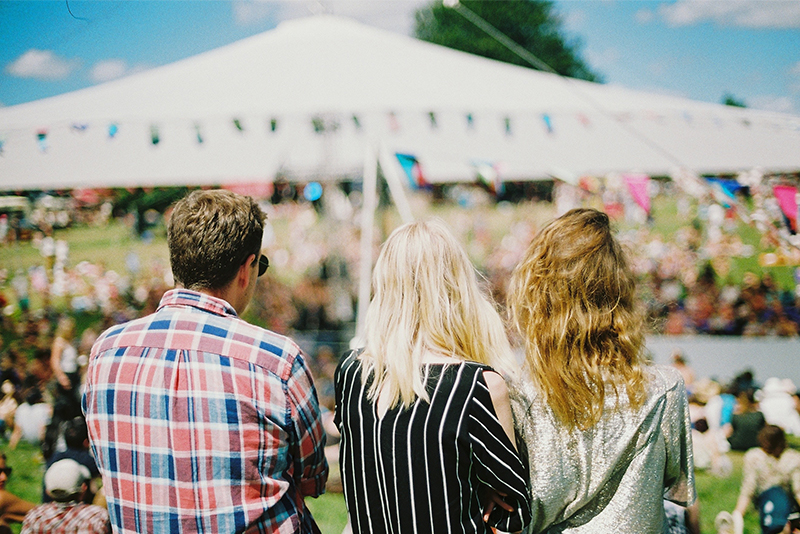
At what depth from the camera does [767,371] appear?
19.2 feet

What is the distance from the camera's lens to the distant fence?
5812 millimetres

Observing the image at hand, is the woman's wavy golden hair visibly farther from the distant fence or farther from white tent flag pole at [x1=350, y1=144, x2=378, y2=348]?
the distant fence

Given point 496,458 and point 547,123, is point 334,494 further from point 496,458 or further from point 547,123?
point 547,123

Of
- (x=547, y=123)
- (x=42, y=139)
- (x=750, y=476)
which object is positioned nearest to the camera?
(x=750, y=476)

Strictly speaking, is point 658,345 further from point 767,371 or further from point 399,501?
point 399,501

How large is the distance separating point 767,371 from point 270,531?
21.3 ft

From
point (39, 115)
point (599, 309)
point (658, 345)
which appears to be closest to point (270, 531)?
point (599, 309)

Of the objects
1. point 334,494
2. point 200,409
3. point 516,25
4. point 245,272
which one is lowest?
point 334,494

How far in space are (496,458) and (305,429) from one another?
0.46 metres

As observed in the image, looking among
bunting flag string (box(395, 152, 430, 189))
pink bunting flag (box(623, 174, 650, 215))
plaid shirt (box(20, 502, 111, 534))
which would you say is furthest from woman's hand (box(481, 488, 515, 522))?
pink bunting flag (box(623, 174, 650, 215))

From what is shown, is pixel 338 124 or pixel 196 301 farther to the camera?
pixel 338 124

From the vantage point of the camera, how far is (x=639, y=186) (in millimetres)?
4621

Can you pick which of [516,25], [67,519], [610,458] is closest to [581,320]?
[610,458]

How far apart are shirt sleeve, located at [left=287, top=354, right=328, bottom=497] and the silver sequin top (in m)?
0.51
